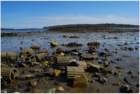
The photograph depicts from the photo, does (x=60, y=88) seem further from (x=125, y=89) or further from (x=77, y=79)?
(x=125, y=89)

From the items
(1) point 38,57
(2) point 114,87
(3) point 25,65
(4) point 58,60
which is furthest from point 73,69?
(1) point 38,57

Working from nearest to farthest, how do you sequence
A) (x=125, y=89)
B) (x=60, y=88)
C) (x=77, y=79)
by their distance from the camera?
(x=125, y=89) → (x=60, y=88) → (x=77, y=79)

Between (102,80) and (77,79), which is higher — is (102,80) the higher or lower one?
the lower one

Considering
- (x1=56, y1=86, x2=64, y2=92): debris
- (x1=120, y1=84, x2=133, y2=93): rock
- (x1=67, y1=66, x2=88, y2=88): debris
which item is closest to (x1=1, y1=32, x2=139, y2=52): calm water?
(x1=67, y1=66, x2=88, y2=88): debris

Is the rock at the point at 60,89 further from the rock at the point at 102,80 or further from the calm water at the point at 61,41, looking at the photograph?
the calm water at the point at 61,41

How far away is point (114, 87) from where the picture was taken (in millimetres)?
9883

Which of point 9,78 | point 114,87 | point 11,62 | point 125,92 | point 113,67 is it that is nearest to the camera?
point 125,92

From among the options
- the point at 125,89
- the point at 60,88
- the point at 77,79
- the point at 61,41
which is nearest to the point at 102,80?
the point at 77,79

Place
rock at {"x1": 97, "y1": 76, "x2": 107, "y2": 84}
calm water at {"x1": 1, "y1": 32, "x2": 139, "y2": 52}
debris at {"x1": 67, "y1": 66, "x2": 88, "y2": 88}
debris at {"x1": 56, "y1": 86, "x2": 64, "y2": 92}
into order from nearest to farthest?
1. debris at {"x1": 56, "y1": 86, "x2": 64, "y2": 92}
2. debris at {"x1": 67, "y1": 66, "x2": 88, "y2": 88}
3. rock at {"x1": 97, "y1": 76, "x2": 107, "y2": 84}
4. calm water at {"x1": 1, "y1": 32, "x2": 139, "y2": 52}

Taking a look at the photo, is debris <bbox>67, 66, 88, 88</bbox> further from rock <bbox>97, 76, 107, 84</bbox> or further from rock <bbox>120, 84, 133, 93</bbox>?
rock <bbox>120, 84, 133, 93</bbox>

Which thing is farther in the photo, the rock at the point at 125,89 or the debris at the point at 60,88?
the debris at the point at 60,88

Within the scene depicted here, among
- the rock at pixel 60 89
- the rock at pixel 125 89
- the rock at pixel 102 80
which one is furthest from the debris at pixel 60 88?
the rock at pixel 125 89

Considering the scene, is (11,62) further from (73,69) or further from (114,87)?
(114,87)

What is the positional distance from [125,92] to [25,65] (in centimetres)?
565
